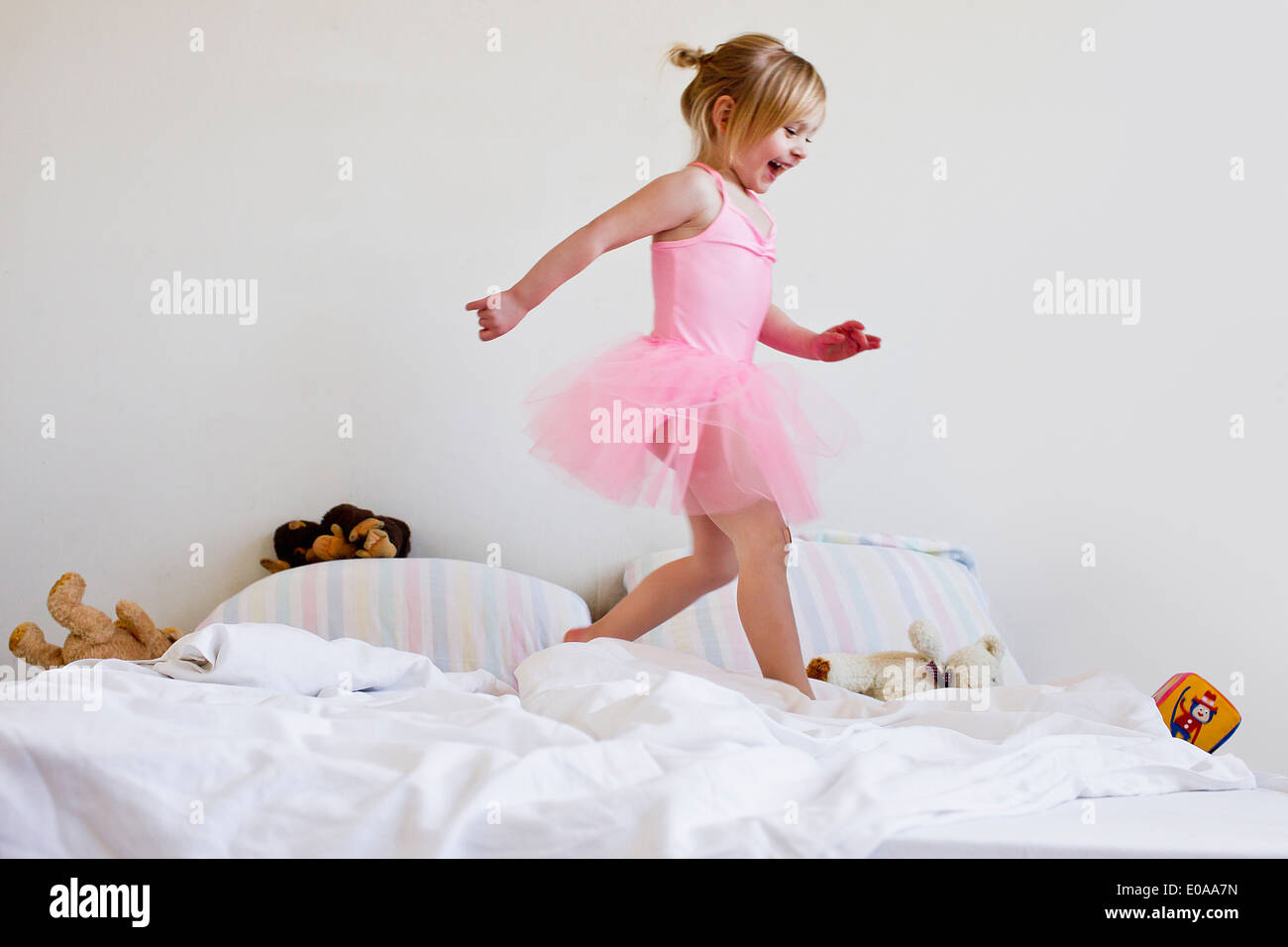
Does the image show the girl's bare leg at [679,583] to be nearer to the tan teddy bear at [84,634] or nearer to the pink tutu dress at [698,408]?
the pink tutu dress at [698,408]

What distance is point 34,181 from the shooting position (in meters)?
1.95

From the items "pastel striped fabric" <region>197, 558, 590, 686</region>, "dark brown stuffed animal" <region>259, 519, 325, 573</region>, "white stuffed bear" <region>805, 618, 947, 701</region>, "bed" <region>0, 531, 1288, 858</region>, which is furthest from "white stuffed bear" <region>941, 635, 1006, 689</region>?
"dark brown stuffed animal" <region>259, 519, 325, 573</region>

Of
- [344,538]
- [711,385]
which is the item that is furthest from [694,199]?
[344,538]

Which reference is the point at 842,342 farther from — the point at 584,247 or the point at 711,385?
the point at 584,247

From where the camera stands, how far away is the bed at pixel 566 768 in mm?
759

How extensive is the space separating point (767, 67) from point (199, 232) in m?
1.10

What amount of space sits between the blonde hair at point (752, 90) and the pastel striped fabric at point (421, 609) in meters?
0.75

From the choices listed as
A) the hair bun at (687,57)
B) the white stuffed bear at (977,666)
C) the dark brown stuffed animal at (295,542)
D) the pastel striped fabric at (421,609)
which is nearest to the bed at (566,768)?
the white stuffed bear at (977,666)

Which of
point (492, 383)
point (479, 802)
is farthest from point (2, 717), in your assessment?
point (492, 383)

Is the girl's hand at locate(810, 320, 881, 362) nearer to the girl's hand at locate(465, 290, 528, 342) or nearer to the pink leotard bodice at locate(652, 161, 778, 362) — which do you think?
the pink leotard bodice at locate(652, 161, 778, 362)

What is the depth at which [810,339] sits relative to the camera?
1644mm

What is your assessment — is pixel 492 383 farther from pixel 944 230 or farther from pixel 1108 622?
pixel 1108 622

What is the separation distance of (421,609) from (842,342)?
77 cm

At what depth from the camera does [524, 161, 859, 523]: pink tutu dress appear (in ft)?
4.48
